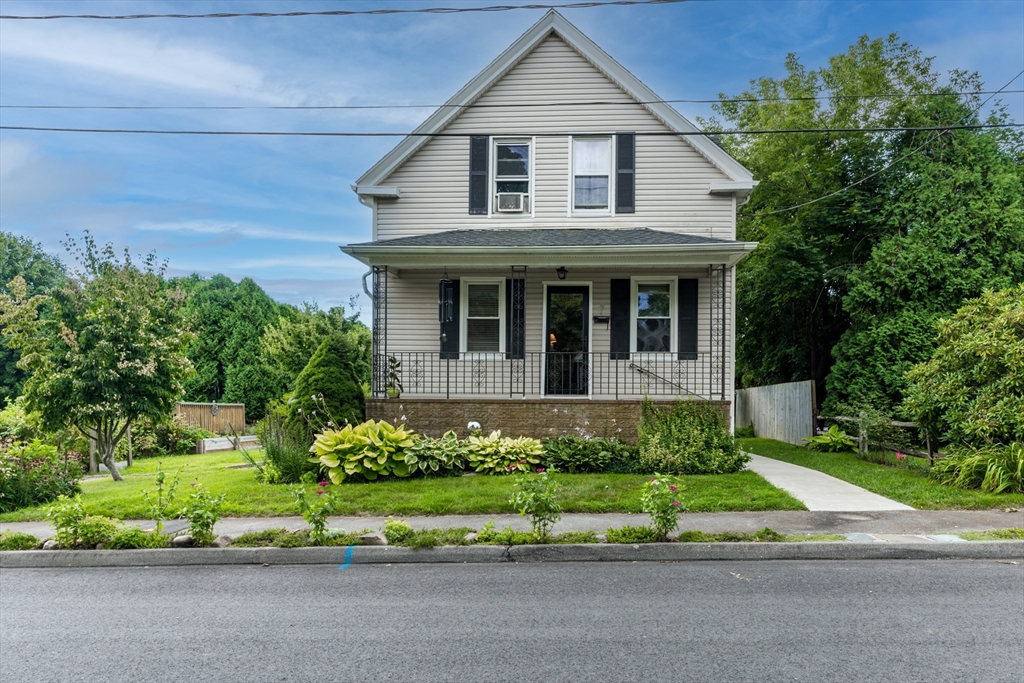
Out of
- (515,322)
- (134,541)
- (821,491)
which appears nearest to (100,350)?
(134,541)

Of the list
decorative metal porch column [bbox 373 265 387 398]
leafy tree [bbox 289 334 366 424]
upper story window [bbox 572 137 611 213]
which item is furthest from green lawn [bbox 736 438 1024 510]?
leafy tree [bbox 289 334 366 424]

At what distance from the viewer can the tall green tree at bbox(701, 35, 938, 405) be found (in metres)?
19.1

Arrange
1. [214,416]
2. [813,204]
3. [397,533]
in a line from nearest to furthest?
[397,533] → [813,204] → [214,416]

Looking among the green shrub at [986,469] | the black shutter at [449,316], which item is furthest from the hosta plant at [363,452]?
the green shrub at [986,469]

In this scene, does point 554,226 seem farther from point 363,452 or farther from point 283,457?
point 283,457

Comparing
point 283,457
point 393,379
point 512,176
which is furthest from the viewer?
point 512,176

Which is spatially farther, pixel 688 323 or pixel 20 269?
pixel 20 269

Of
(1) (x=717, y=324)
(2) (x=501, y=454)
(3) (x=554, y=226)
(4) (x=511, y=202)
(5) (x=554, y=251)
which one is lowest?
(2) (x=501, y=454)

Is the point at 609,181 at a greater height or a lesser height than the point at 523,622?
greater

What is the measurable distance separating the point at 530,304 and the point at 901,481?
741cm

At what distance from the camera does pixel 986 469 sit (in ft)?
33.3

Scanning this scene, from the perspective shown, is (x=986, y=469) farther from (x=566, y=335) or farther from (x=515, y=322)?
(x=515, y=322)

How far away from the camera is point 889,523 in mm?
8336

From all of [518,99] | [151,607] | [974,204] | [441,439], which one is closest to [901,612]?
[151,607]
